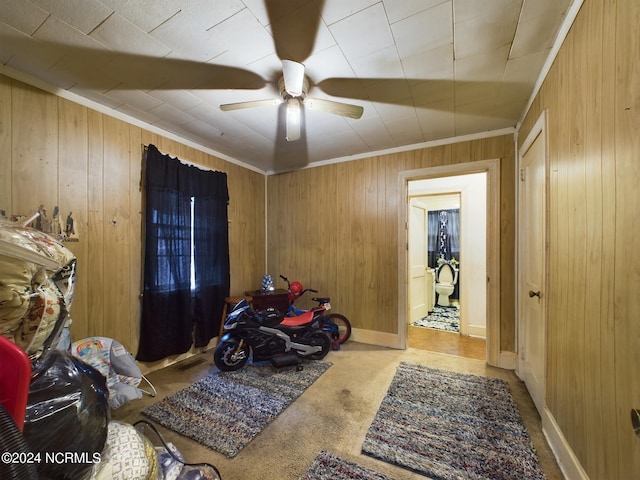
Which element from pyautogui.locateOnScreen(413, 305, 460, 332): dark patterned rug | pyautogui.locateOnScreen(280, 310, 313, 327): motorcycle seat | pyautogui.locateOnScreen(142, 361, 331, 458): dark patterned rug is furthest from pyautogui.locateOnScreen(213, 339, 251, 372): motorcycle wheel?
pyautogui.locateOnScreen(413, 305, 460, 332): dark patterned rug

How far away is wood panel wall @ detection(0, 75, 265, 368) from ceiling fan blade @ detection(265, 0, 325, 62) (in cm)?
180

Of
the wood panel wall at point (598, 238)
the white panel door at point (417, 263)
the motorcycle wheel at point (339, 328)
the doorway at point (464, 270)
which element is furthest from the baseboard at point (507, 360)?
the motorcycle wheel at point (339, 328)

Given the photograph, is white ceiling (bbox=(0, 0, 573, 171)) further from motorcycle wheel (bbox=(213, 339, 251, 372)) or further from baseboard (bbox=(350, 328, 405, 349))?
baseboard (bbox=(350, 328, 405, 349))

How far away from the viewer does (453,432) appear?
5.54ft

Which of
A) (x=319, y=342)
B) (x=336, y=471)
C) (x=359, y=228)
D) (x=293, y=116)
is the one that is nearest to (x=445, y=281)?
(x=359, y=228)

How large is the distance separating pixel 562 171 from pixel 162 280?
10.8 feet

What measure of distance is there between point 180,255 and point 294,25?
2349 mm

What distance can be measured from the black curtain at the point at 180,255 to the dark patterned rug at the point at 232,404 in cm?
66

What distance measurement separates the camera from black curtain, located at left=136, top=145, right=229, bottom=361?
2486mm

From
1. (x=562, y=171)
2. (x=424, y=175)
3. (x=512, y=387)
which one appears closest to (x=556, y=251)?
(x=562, y=171)

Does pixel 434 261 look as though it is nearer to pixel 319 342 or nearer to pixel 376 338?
pixel 376 338

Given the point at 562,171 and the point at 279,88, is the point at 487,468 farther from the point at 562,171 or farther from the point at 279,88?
the point at 279,88

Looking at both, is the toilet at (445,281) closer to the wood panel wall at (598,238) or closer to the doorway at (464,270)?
the doorway at (464,270)

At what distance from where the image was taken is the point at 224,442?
63.2 inches
